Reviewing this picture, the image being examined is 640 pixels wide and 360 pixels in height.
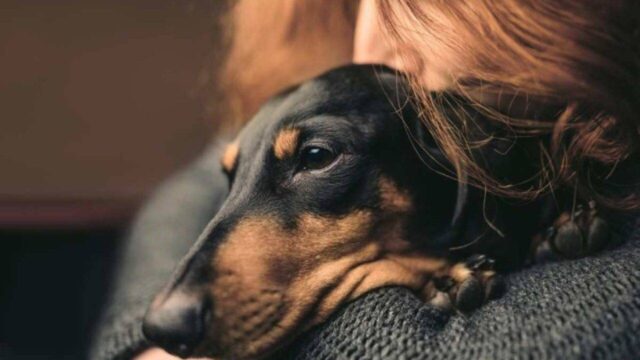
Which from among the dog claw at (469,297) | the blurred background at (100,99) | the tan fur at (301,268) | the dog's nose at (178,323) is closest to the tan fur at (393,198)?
the tan fur at (301,268)

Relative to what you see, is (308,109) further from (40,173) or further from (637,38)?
(40,173)

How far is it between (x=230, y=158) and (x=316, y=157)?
135mm

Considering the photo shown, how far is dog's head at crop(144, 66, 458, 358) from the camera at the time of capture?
0.74 m

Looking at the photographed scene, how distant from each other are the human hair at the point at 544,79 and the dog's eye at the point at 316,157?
0.36 ft

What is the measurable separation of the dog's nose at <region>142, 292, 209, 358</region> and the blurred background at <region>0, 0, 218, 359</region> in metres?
0.97

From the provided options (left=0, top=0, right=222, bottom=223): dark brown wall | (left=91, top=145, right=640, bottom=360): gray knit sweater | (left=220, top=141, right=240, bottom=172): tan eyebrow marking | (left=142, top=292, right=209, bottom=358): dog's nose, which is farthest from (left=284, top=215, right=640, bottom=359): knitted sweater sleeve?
(left=0, top=0, right=222, bottom=223): dark brown wall

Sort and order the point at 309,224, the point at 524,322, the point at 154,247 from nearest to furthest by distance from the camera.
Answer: the point at 524,322, the point at 309,224, the point at 154,247

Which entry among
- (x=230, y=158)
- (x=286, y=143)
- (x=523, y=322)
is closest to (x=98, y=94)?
(x=230, y=158)

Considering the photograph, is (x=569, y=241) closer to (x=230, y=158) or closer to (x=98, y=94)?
(x=230, y=158)

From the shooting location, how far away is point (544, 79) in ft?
2.49

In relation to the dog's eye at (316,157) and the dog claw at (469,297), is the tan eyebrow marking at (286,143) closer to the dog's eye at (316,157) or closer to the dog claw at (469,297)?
the dog's eye at (316,157)

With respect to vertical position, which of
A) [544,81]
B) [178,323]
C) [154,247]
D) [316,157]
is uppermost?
[544,81]

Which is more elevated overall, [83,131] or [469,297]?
[469,297]

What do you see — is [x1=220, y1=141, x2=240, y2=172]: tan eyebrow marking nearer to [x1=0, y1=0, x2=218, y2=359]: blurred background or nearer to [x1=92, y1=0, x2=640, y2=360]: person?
[x1=92, y1=0, x2=640, y2=360]: person
